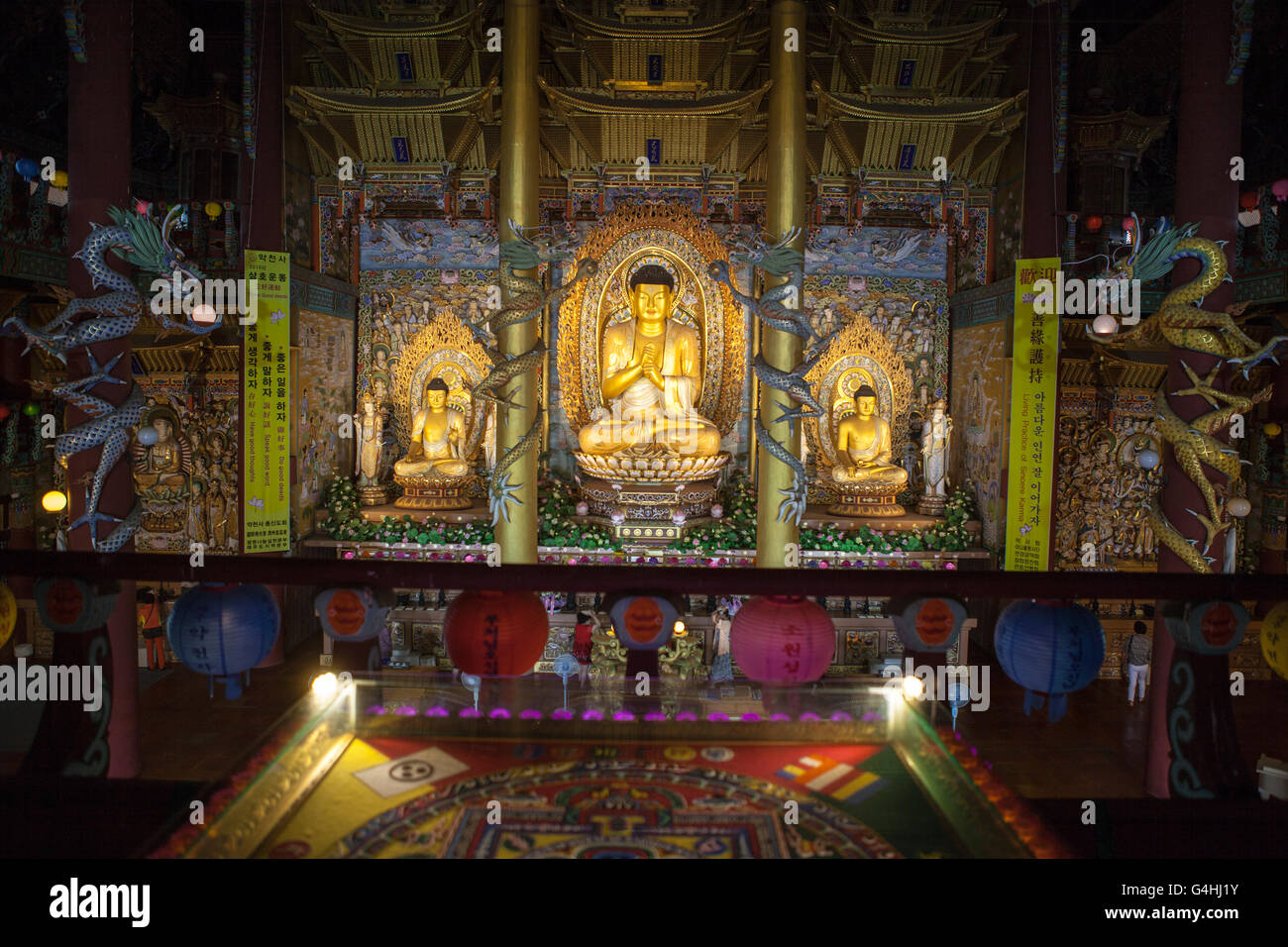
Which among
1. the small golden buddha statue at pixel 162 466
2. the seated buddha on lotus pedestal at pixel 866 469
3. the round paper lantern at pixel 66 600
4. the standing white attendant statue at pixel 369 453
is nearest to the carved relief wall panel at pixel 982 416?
the seated buddha on lotus pedestal at pixel 866 469

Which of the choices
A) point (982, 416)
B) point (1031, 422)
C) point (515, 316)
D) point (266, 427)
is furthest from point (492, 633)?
point (982, 416)

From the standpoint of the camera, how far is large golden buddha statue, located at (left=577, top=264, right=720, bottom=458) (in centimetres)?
1014

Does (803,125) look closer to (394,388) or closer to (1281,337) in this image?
(1281,337)

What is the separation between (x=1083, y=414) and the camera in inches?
378

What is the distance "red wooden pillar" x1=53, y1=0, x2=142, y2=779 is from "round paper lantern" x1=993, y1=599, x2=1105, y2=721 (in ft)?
20.4

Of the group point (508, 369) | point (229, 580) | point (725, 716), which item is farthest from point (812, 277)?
point (229, 580)

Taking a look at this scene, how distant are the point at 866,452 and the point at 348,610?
328 inches

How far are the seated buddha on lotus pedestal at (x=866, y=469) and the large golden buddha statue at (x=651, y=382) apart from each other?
68.9 inches

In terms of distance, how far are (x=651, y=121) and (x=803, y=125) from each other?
2652 millimetres

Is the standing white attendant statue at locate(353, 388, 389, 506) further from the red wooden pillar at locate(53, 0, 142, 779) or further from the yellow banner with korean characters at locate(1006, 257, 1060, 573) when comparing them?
the yellow banner with korean characters at locate(1006, 257, 1060, 573)

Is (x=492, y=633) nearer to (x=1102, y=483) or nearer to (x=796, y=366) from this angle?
(x=796, y=366)

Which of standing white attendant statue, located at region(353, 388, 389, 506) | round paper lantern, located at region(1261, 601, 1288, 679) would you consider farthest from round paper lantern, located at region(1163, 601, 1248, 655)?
standing white attendant statue, located at region(353, 388, 389, 506)

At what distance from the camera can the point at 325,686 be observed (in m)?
3.92

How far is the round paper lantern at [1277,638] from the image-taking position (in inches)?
145
